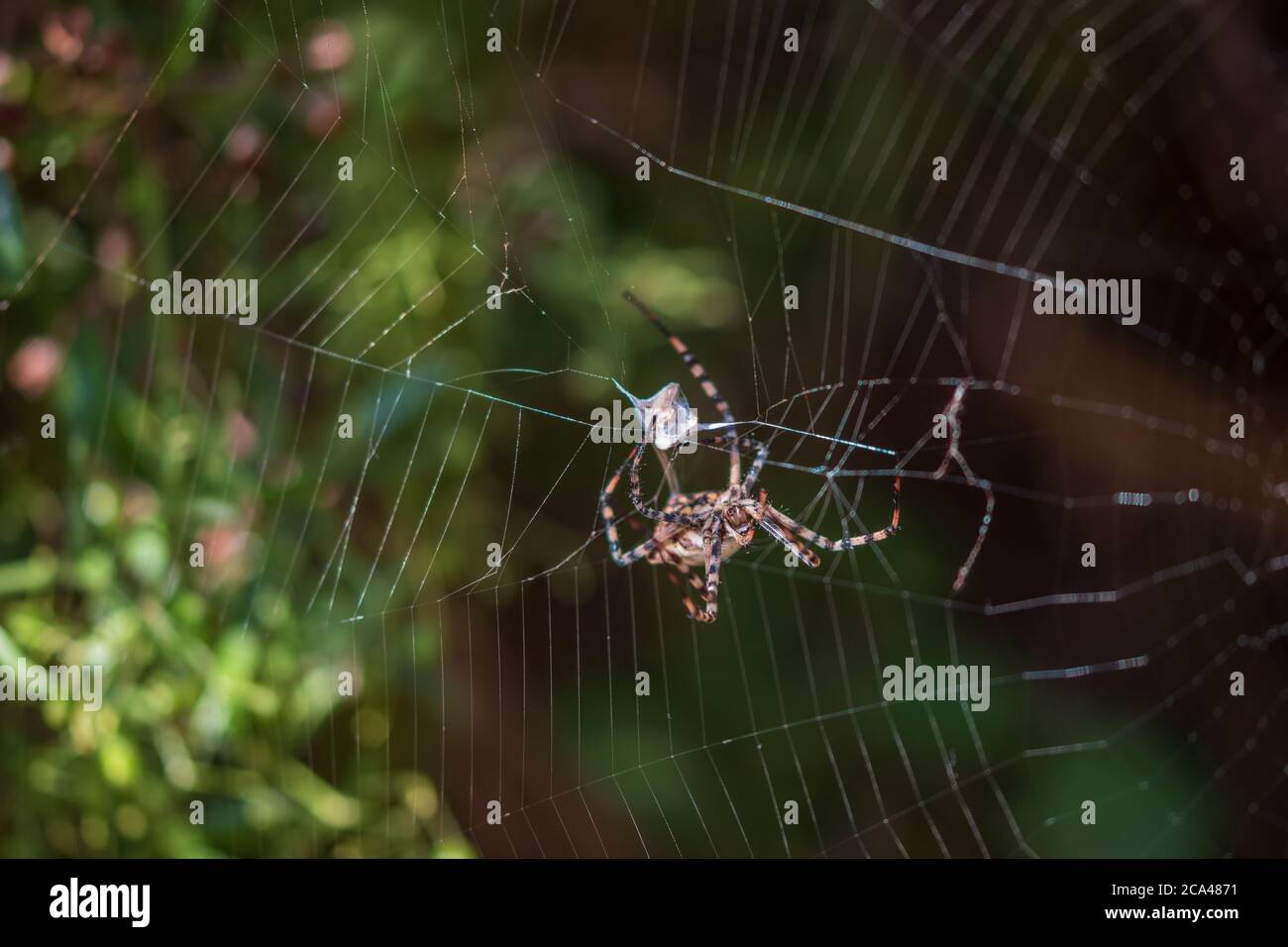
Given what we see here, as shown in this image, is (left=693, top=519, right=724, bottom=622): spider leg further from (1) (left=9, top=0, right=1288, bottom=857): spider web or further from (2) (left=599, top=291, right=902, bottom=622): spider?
(1) (left=9, top=0, right=1288, bottom=857): spider web

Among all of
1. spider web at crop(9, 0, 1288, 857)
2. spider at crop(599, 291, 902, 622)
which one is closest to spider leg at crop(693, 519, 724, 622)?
spider at crop(599, 291, 902, 622)

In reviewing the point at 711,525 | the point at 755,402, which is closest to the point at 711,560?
the point at 711,525

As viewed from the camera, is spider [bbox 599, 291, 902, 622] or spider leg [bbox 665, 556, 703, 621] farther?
spider leg [bbox 665, 556, 703, 621]

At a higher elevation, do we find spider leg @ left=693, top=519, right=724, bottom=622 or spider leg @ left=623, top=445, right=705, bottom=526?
spider leg @ left=623, top=445, right=705, bottom=526

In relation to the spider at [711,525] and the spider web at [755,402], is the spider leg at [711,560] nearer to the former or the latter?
the spider at [711,525]

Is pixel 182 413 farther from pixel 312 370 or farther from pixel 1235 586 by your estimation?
pixel 1235 586

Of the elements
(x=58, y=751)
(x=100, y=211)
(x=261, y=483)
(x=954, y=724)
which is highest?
(x=100, y=211)

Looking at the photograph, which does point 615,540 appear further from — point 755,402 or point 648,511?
point 755,402

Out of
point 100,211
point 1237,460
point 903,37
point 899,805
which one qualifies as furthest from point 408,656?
point 1237,460
